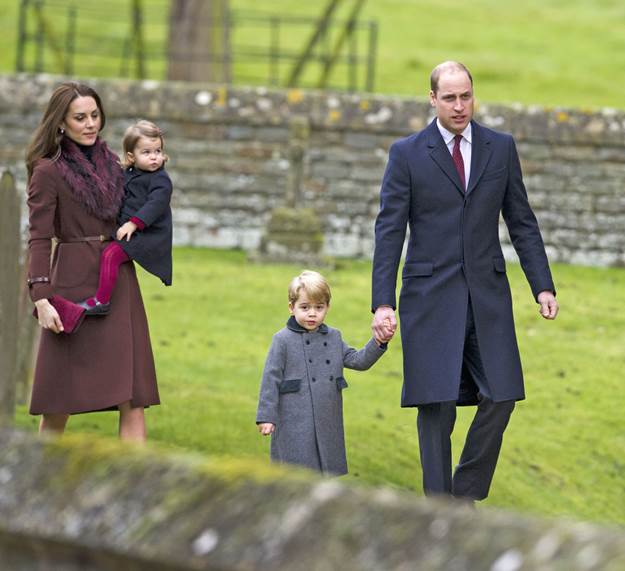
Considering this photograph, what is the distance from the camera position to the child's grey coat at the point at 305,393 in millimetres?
6090

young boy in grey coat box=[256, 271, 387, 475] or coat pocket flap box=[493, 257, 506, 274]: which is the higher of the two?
coat pocket flap box=[493, 257, 506, 274]

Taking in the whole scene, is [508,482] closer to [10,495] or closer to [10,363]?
[10,363]

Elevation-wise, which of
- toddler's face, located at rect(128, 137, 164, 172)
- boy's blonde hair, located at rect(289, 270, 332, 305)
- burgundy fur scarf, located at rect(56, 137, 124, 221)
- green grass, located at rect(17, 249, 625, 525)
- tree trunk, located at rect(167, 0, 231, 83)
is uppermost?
tree trunk, located at rect(167, 0, 231, 83)

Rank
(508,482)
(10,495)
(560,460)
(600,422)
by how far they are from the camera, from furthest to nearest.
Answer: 1. (600,422)
2. (560,460)
3. (508,482)
4. (10,495)

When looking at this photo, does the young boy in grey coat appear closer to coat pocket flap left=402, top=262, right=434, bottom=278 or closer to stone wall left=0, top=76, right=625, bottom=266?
coat pocket flap left=402, top=262, right=434, bottom=278

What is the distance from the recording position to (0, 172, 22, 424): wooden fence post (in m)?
7.52

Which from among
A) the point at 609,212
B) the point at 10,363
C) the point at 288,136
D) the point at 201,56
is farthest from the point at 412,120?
the point at 10,363

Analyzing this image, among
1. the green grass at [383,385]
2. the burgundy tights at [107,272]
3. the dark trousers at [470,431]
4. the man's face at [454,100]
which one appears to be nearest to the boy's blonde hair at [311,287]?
the dark trousers at [470,431]

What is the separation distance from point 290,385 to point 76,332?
911 millimetres

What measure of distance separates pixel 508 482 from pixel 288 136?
8.01 meters

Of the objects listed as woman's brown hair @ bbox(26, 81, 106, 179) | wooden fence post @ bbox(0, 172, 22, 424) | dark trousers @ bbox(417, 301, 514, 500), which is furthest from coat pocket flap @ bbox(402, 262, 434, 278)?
wooden fence post @ bbox(0, 172, 22, 424)

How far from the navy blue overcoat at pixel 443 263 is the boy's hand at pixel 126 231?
1.01 m

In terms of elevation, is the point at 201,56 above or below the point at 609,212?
above

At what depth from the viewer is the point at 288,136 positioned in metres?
15.9
